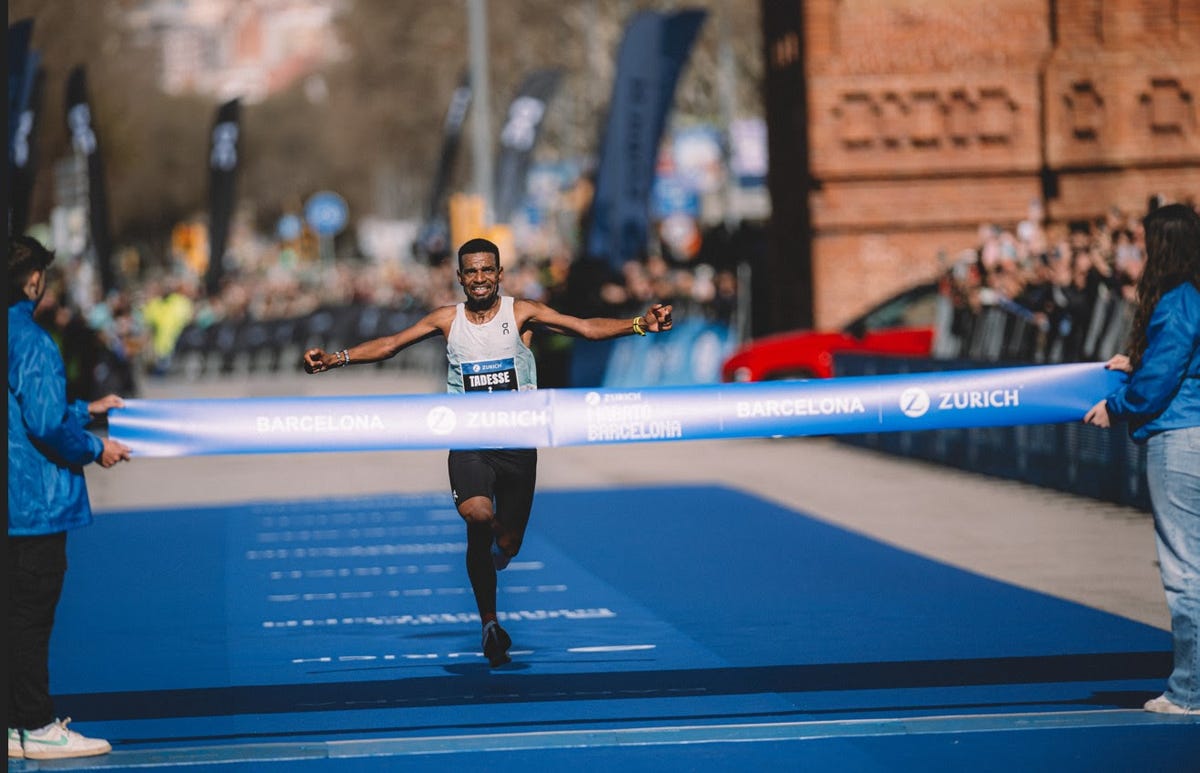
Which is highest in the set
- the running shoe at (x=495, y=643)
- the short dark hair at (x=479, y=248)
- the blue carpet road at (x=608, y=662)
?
the short dark hair at (x=479, y=248)

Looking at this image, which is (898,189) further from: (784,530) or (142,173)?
(142,173)

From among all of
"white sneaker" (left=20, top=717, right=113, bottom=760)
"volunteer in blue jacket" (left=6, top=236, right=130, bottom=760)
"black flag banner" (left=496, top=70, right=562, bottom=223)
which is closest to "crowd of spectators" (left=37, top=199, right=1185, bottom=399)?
"black flag banner" (left=496, top=70, right=562, bottom=223)

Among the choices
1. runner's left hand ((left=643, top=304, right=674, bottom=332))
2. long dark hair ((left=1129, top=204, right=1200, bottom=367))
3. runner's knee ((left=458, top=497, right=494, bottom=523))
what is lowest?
runner's knee ((left=458, top=497, right=494, bottom=523))

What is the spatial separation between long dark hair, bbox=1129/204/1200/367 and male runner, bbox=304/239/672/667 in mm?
1939

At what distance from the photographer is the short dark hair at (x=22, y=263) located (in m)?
8.12

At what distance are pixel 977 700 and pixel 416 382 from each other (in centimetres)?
3506

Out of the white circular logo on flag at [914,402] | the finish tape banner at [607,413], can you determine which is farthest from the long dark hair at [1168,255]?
the white circular logo on flag at [914,402]

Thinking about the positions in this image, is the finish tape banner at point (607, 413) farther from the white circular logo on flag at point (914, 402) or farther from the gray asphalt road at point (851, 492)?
the gray asphalt road at point (851, 492)

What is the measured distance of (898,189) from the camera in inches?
1077

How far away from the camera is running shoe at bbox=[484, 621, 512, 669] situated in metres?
9.92

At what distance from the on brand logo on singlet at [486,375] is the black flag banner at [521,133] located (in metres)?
29.8

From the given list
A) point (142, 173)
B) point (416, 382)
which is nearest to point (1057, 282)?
point (416, 382)

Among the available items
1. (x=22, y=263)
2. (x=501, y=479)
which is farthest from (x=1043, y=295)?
(x=22, y=263)

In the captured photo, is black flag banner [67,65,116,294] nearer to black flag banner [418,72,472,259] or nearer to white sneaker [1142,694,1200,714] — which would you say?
black flag banner [418,72,472,259]
